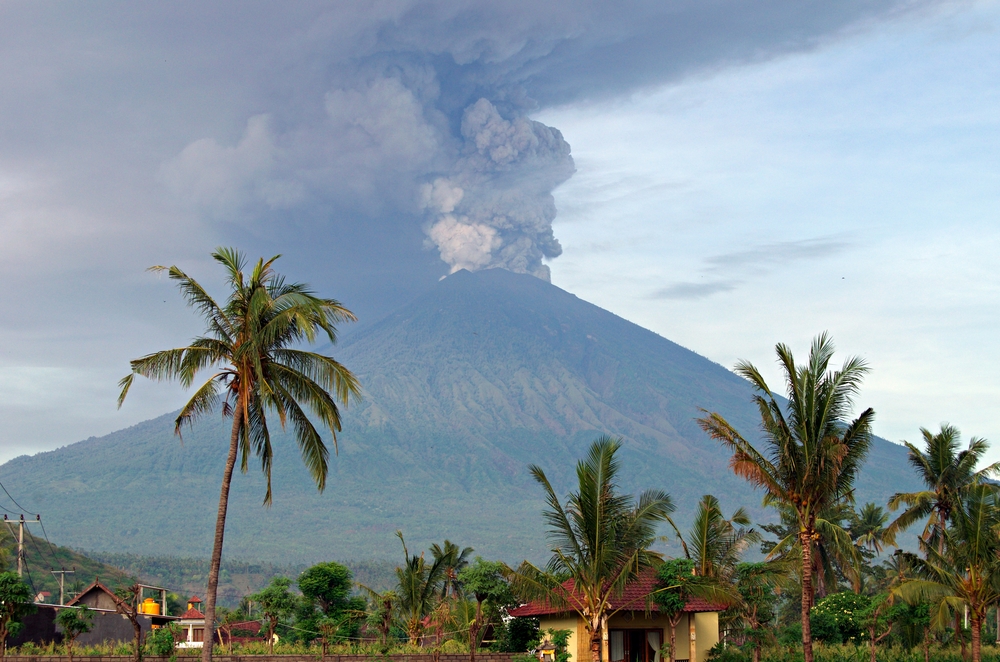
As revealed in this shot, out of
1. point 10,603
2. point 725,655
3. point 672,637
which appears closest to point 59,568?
point 10,603

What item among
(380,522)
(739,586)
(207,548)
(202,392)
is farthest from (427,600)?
(380,522)

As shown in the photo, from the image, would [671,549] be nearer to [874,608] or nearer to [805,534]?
[874,608]

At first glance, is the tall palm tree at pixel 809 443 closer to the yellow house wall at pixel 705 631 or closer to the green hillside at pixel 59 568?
the yellow house wall at pixel 705 631

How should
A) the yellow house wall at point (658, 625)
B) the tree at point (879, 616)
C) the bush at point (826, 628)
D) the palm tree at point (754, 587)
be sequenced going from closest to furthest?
the yellow house wall at point (658, 625) → the palm tree at point (754, 587) → the tree at point (879, 616) → the bush at point (826, 628)

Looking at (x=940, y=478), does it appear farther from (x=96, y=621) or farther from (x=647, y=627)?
(x=96, y=621)

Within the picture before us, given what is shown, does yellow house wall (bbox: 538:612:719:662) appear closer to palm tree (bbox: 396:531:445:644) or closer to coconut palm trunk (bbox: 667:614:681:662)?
coconut palm trunk (bbox: 667:614:681:662)

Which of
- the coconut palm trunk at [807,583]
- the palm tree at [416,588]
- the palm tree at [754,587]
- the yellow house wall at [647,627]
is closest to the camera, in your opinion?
the coconut palm trunk at [807,583]

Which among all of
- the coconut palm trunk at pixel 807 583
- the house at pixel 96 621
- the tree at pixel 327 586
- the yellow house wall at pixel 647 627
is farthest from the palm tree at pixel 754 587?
the house at pixel 96 621
